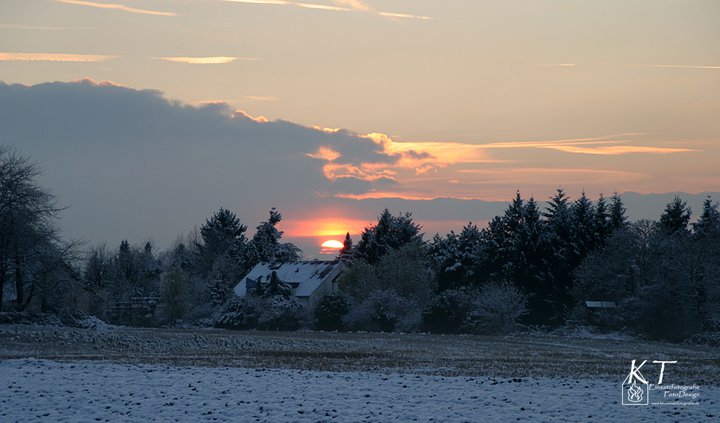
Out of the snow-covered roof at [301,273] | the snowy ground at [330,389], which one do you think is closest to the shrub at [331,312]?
the snow-covered roof at [301,273]

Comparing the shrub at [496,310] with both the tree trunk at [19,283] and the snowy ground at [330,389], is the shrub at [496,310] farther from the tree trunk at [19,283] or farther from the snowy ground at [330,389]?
the tree trunk at [19,283]

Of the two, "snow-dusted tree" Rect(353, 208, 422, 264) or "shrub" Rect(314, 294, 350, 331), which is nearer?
"shrub" Rect(314, 294, 350, 331)

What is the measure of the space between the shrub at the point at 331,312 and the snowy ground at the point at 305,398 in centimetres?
Answer: 4969

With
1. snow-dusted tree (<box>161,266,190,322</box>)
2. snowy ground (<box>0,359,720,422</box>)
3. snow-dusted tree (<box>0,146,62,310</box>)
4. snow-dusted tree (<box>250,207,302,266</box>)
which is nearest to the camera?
snowy ground (<box>0,359,720,422</box>)

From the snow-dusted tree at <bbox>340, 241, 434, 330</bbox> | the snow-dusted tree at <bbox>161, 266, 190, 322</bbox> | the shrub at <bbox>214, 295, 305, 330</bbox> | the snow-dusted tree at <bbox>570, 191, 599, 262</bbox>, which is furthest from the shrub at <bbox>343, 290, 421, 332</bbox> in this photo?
the snow-dusted tree at <bbox>161, 266, 190, 322</bbox>

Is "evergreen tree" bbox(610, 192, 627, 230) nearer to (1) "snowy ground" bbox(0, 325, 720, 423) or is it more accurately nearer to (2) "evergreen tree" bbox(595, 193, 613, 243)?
(2) "evergreen tree" bbox(595, 193, 613, 243)

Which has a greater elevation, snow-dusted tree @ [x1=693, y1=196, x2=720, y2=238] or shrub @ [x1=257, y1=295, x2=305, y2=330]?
snow-dusted tree @ [x1=693, y1=196, x2=720, y2=238]

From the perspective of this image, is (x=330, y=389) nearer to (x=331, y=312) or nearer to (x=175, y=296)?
(x=331, y=312)

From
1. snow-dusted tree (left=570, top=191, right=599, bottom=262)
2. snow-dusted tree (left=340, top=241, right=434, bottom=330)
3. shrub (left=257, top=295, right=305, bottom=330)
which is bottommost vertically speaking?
shrub (left=257, top=295, right=305, bottom=330)

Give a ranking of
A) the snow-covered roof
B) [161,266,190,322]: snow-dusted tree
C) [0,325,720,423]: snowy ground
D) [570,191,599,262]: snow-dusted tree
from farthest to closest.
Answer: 1. the snow-covered roof
2. [161,266,190,322]: snow-dusted tree
3. [570,191,599,262]: snow-dusted tree
4. [0,325,720,423]: snowy ground

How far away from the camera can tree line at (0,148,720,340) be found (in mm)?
56906

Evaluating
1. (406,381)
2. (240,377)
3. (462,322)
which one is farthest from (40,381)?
(462,322)

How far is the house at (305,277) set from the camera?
9475 centimetres

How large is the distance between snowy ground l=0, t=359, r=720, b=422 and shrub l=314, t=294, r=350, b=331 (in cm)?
4969
